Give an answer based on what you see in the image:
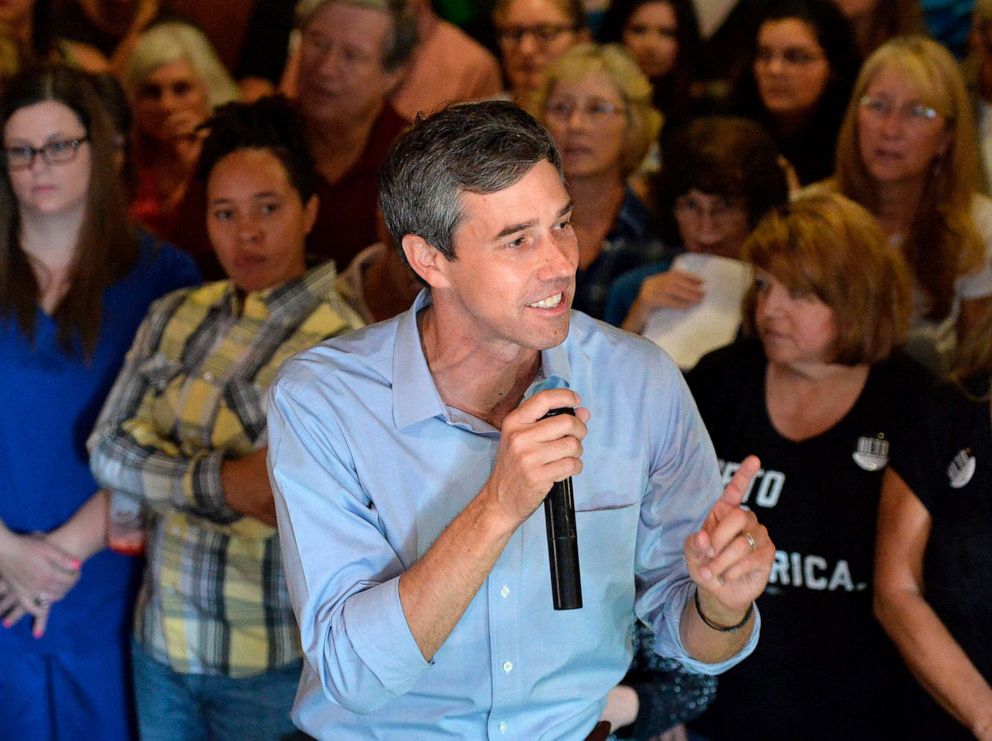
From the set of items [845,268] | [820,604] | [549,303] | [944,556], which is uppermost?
[549,303]

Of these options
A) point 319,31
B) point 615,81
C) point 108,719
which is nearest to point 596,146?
point 615,81

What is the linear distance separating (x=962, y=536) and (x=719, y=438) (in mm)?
496

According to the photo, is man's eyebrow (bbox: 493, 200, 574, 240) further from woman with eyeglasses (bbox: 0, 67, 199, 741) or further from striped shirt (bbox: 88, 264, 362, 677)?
woman with eyeglasses (bbox: 0, 67, 199, 741)

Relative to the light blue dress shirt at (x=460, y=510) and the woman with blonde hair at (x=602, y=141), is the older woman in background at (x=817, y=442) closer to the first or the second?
the woman with blonde hair at (x=602, y=141)

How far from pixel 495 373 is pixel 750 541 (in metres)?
0.43

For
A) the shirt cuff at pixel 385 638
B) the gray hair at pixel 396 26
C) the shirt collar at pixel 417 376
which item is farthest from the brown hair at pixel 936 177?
the shirt cuff at pixel 385 638

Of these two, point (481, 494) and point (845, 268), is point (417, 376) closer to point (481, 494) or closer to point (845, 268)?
point (481, 494)

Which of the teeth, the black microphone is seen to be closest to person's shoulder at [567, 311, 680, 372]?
the teeth

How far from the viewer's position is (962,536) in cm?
230

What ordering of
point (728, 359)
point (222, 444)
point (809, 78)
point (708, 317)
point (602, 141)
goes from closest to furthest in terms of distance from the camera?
1. point (222, 444)
2. point (728, 359)
3. point (708, 317)
4. point (602, 141)
5. point (809, 78)

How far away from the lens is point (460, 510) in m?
1.74

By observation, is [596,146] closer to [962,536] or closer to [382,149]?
[382,149]

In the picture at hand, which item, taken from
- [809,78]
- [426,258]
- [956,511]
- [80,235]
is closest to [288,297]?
[80,235]

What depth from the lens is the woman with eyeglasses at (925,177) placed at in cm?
306
